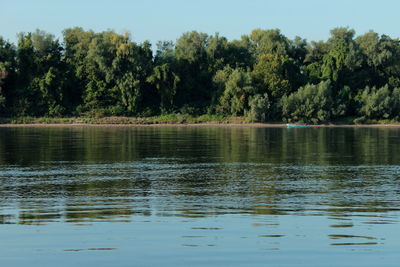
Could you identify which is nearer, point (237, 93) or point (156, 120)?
point (156, 120)

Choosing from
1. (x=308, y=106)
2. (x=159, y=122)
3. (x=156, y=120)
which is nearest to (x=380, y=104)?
(x=308, y=106)

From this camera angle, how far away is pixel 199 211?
74.5ft

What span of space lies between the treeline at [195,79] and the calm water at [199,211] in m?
75.8

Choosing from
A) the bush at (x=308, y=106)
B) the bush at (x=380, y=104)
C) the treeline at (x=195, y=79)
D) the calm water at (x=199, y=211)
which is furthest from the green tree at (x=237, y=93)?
the calm water at (x=199, y=211)

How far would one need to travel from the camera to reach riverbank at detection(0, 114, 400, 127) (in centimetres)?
11650

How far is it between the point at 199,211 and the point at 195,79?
10687 centimetres

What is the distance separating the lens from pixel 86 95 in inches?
4855

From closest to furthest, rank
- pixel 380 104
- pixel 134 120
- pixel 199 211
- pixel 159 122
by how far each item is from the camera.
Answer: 1. pixel 199 211
2. pixel 159 122
3. pixel 380 104
4. pixel 134 120

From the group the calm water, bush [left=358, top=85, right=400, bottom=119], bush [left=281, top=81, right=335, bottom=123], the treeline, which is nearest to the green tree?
the treeline

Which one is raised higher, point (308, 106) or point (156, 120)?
point (308, 106)

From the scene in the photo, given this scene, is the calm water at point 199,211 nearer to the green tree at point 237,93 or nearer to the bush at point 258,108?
the bush at point 258,108

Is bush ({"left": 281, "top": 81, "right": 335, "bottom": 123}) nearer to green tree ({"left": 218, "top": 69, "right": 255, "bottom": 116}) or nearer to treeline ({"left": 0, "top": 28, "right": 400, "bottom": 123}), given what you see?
treeline ({"left": 0, "top": 28, "right": 400, "bottom": 123})

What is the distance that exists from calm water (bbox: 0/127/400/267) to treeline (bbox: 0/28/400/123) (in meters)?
75.8

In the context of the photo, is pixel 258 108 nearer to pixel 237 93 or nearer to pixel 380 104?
pixel 237 93
